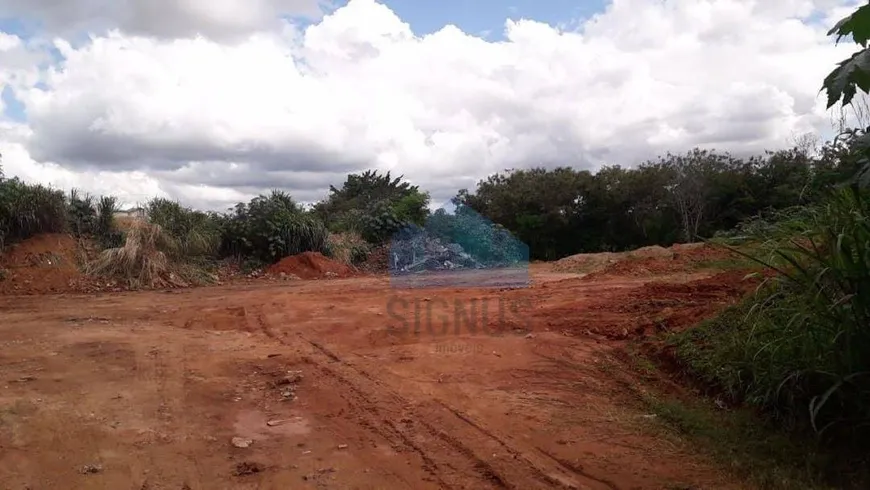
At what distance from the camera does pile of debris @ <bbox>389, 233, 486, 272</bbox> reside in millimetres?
16514

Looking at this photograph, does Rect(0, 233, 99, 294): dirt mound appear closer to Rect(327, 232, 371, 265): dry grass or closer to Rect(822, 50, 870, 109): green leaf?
Rect(327, 232, 371, 265): dry grass

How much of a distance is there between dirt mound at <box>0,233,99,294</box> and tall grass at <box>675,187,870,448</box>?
11.2 metres

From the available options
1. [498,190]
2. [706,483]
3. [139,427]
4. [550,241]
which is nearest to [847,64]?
[706,483]

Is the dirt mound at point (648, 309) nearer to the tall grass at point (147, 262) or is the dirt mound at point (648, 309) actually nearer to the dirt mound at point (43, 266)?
the tall grass at point (147, 262)

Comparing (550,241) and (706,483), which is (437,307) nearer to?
(706,483)

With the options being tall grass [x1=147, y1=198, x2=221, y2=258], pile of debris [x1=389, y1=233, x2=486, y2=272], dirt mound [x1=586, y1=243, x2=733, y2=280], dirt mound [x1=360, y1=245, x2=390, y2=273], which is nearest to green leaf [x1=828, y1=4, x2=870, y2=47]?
dirt mound [x1=586, y1=243, x2=733, y2=280]

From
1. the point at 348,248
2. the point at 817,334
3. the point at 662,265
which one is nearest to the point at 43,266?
the point at 348,248

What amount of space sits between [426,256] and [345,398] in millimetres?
12224

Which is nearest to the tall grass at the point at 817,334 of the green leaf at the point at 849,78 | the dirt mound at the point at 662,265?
the green leaf at the point at 849,78

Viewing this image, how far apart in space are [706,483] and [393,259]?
1404 cm

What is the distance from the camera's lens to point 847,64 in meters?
2.31

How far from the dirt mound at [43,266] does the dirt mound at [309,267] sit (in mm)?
4029

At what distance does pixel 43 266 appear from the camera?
38.4 feet

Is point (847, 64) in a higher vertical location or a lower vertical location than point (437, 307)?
higher
